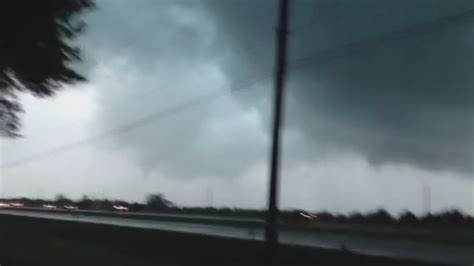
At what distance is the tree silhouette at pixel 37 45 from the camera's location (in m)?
18.1

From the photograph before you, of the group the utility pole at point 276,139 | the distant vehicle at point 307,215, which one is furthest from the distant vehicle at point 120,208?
the utility pole at point 276,139

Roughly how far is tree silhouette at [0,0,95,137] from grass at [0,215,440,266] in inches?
154

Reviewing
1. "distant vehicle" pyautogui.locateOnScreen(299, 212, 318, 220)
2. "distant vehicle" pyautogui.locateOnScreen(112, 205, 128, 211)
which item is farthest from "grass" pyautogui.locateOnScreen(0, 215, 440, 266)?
"distant vehicle" pyautogui.locateOnScreen(112, 205, 128, 211)

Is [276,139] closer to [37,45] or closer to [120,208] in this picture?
[37,45]

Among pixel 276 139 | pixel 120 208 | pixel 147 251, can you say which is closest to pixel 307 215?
pixel 147 251

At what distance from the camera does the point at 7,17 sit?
18.0 metres

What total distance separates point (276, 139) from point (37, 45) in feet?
20.9

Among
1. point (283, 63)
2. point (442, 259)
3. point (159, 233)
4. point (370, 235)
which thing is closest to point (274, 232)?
point (283, 63)

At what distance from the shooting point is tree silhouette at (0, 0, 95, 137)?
1811cm

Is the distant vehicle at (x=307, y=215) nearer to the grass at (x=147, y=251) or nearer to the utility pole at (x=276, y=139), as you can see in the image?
the grass at (x=147, y=251)

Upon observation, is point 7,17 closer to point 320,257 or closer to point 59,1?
point 59,1

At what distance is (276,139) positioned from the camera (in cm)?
2273

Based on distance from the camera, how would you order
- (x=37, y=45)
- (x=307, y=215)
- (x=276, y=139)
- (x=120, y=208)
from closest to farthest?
(x=37, y=45) → (x=276, y=139) → (x=307, y=215) → (x=120, y=208)

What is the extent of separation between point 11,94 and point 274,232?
23.6 feet
